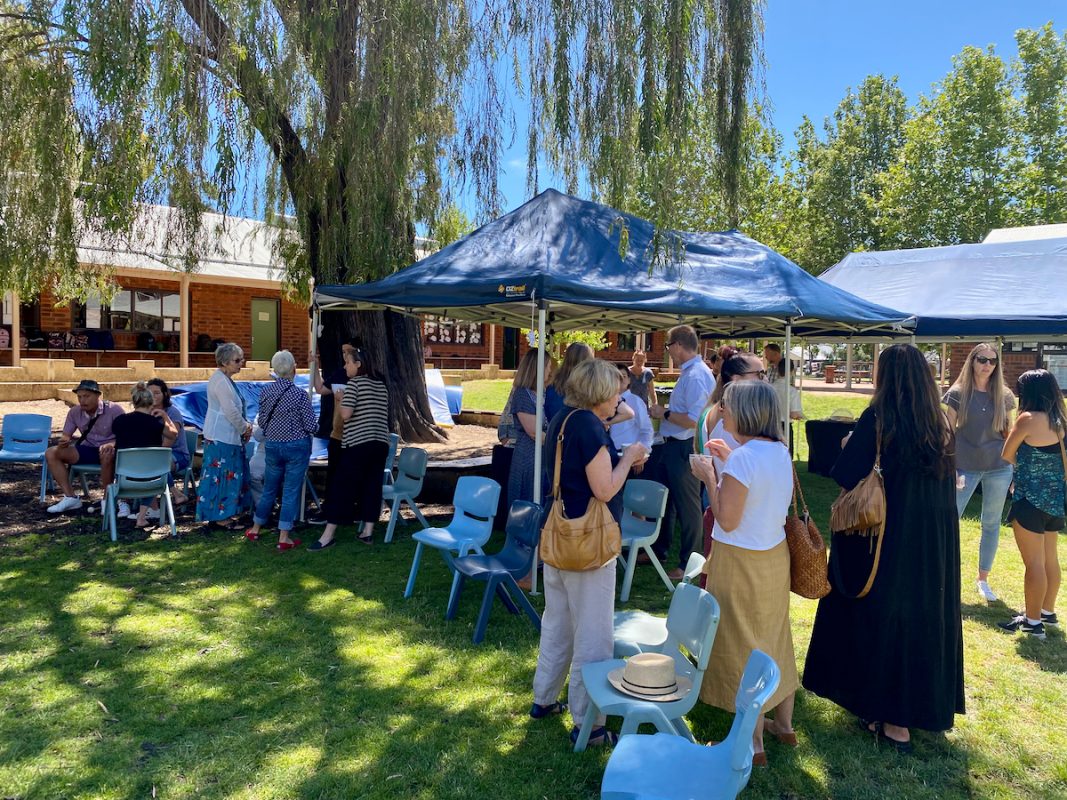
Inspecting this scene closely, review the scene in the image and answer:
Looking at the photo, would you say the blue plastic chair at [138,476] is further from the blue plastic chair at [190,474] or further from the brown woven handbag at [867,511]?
the brown woven handbag at [867,511]

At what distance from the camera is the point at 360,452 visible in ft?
22.1

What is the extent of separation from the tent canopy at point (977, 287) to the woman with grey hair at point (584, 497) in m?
7.79

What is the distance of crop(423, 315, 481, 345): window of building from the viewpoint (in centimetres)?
2564

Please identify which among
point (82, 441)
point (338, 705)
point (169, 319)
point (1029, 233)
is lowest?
point (338, 705)

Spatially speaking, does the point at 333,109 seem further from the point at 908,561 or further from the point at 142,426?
the point at 908,561

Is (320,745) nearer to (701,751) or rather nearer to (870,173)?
(701,751)

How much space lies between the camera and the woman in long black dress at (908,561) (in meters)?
3.30

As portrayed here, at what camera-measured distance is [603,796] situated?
2.33 meters

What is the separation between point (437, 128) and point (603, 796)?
23.5 ft

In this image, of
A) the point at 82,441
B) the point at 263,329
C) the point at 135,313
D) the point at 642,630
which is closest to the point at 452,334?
the point at 263,329

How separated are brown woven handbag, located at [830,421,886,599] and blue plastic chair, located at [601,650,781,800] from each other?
3.44ft

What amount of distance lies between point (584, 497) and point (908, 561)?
55.7 inches

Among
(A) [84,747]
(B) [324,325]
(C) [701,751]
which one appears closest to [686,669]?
(C) [701,751]

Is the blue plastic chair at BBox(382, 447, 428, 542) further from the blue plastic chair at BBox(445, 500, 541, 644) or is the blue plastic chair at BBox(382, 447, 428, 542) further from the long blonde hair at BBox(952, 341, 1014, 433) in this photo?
the long blonde hair at BBox(952, 341, 1014, 433)
